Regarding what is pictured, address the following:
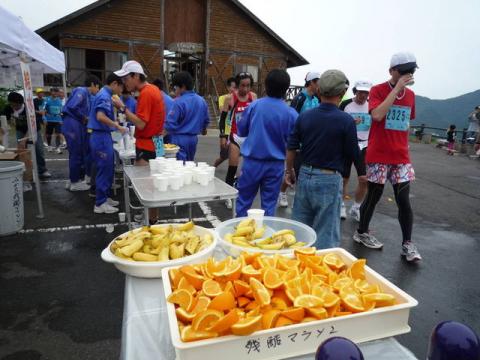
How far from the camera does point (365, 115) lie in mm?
5035

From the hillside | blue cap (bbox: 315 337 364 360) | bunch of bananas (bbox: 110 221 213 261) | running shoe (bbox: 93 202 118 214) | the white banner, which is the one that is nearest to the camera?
blue cap (bbox: 315 337 364 360)

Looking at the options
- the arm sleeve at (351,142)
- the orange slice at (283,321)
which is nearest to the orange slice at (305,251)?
the orange slice at (283,321)

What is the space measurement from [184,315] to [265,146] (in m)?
2.33

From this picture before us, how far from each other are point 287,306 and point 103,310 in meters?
2.21

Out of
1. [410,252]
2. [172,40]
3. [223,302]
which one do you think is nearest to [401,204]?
[410,252]

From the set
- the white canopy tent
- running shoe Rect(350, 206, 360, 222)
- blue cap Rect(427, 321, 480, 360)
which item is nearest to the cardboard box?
the white canopy tent

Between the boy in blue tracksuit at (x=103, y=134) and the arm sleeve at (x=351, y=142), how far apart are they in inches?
137

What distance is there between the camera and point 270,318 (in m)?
1.12

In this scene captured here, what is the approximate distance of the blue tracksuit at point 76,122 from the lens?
20.1ft

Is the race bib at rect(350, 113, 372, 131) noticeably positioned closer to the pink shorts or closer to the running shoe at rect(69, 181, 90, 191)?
the pink shorts

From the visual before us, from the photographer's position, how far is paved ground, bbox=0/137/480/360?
8.38 feet

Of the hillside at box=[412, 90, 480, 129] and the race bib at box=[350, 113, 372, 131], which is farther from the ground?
the hillside at box=[412, 90, 480, 129]

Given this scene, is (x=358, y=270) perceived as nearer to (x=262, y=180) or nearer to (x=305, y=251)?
(x=305, y=251)

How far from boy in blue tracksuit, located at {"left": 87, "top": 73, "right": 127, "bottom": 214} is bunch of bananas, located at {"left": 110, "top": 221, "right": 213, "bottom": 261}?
132 inches
